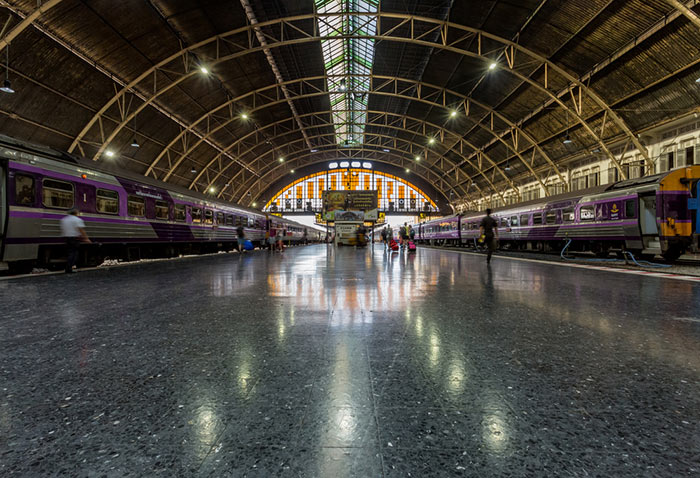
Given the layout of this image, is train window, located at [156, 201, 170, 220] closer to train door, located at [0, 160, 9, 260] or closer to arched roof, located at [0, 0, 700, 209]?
train door, located at [0, 160, 9, 260]

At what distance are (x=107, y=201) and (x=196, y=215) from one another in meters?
5.91

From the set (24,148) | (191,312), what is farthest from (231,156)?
(191,312)

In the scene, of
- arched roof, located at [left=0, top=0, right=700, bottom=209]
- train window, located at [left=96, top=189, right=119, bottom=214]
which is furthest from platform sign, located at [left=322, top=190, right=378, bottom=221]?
train window, located at [left=96, top=189, right=119, bottom=214]

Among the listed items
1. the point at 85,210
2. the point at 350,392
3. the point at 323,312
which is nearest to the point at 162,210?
the point at 85,210

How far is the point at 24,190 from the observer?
719 cm

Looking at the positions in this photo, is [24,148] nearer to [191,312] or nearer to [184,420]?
[191,312]

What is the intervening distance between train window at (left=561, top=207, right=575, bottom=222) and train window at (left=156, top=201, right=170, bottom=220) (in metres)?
19.0

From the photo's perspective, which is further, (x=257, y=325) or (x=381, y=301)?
(x=381, y=301)

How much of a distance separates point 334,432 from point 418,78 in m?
28.2

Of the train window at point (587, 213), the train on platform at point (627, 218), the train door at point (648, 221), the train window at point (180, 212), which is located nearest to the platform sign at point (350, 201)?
the train on platform at point (627, 218)

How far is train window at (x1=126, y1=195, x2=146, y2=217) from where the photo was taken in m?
10.9

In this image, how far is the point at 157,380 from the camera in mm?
1697

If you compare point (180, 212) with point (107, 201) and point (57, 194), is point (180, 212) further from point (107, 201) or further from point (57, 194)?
point (57, 194)

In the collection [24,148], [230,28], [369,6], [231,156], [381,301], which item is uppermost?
[369,6]
